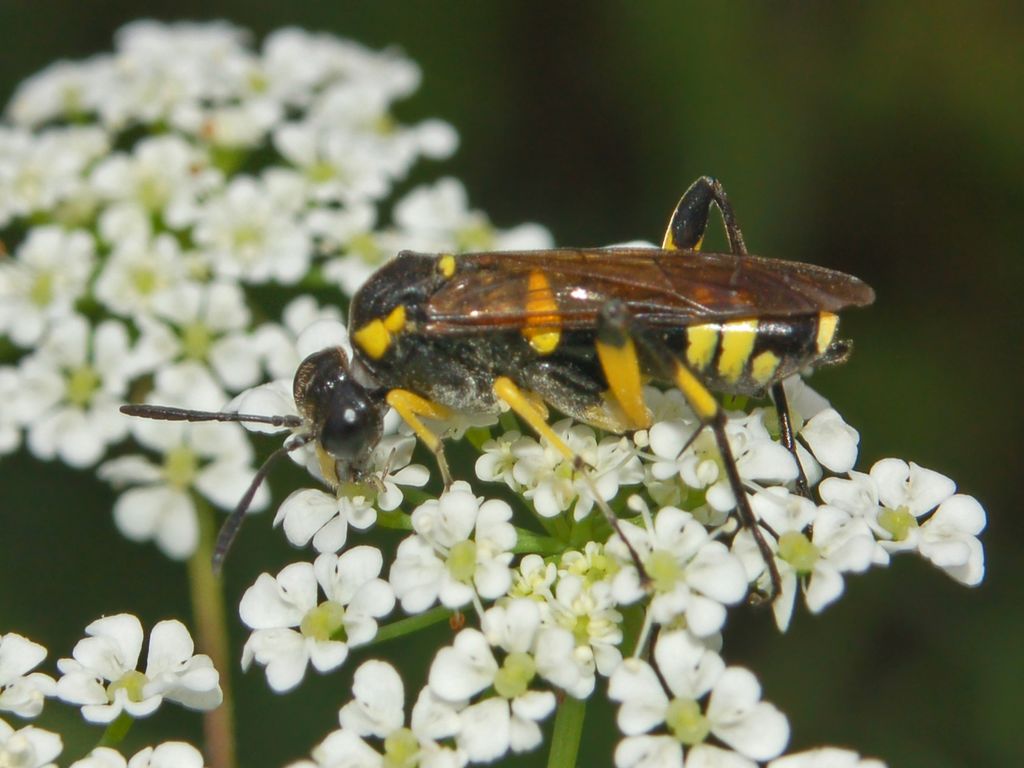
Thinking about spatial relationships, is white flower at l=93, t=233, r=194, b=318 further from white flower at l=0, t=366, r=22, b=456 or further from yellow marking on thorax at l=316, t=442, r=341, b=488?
yellow marking on thorax at l=316, t=442, r=341, b=488

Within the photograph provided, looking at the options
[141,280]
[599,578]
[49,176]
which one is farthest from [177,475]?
[599,578]

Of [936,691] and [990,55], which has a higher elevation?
[990,55]

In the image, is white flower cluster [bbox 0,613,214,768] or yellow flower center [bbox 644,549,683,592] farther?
white flower cluster [bbox 0,613,214,768]

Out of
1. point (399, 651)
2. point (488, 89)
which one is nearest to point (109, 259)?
point (399, 651)

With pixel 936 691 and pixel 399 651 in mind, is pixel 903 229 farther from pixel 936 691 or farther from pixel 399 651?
pixel 399 651

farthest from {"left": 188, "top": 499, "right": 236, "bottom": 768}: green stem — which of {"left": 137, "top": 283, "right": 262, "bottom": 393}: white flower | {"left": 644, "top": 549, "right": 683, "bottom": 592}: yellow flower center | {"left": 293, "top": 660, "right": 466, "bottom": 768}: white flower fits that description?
{"left": 644, "top": 549, "right": 683, "bottom": 592}: yellow flower center

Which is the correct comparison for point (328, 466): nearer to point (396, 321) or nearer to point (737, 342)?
point (396, 321)

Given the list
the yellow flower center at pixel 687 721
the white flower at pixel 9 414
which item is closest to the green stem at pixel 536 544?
the yellow flower center at pixel 687 721

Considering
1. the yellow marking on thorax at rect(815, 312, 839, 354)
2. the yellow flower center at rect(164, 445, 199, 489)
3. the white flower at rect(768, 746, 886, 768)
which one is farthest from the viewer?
the yellow flower center at rect(164, 445, 199, 489)
